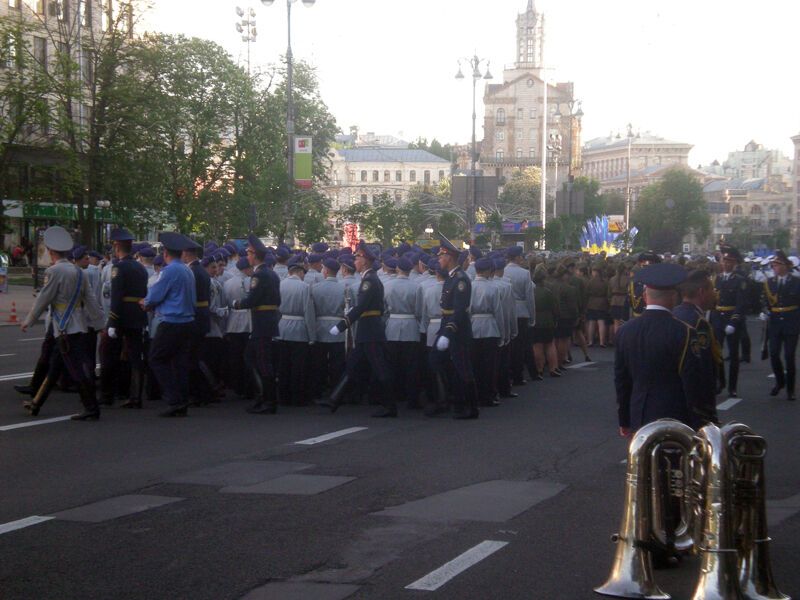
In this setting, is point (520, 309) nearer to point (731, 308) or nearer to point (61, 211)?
point (731, 308)

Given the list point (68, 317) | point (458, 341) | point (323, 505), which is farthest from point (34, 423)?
point (323, 505)

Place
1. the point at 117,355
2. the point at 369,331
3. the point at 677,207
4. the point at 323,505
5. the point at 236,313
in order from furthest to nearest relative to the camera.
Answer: the point at 677,207, the point at 236,313, the point at 117,355, the point at 369,331, the point at 323,505

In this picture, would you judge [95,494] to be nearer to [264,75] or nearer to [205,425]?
[205,425]

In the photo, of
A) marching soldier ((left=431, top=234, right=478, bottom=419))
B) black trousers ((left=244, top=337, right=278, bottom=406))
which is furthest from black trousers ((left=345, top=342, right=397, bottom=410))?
black trousers ((left=244, top=337, right=278, bottom=406))

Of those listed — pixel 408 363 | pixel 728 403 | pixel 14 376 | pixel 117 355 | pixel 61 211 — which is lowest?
pixel 728 403

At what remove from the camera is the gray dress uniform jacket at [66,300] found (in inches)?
492

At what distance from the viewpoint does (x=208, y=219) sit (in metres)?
43.6

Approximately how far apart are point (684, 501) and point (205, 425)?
7355mm

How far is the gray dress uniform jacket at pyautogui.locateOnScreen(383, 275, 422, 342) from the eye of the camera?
14.4 meters

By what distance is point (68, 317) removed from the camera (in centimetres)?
1242

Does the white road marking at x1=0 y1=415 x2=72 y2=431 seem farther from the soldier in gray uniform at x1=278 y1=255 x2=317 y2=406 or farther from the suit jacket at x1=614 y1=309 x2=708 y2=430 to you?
the suit jacket at x1=614 y1=309 x2=708 y2=430

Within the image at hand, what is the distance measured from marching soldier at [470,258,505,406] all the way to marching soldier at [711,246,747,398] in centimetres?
346

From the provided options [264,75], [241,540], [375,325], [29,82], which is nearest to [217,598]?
[241,540]

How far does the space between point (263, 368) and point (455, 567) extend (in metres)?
7.28
